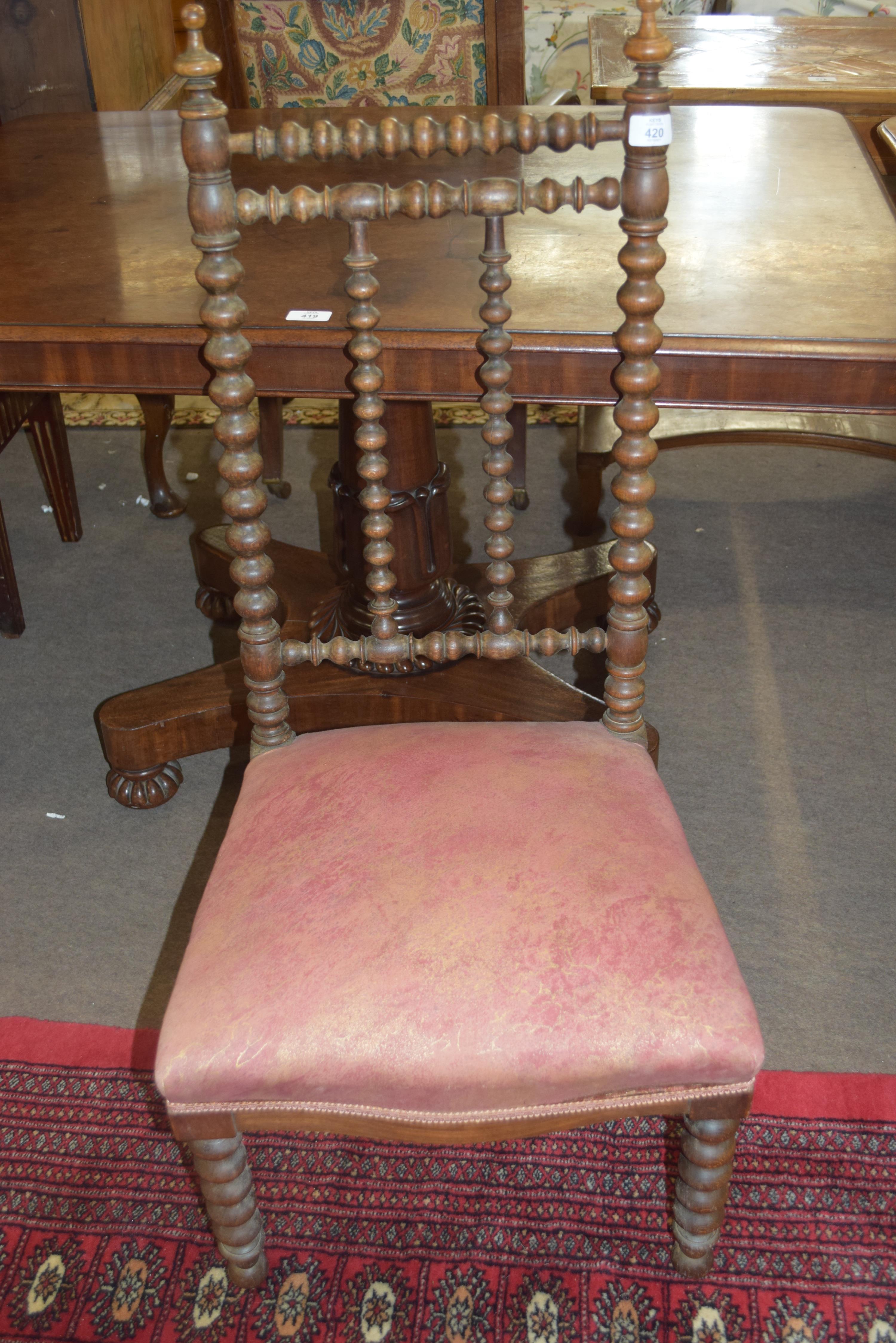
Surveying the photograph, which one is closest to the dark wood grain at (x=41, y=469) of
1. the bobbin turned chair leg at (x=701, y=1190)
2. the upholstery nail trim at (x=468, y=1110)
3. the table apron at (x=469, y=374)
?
the table apron at (x=469, y=374)

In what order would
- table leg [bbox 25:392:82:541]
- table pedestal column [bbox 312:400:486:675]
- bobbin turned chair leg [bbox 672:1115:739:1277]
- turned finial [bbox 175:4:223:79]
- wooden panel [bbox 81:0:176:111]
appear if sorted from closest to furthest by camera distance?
1. turned finial [bbox 175:4:223:79]
2. bobbin turned chair leg [bbox 672:1115:739:1277]
3. table pedestal column [bbox 312:400:486:675]
4. table leg [bbox 25:392:82:541]
5. wooden panel [bbox 81:0:176:111]

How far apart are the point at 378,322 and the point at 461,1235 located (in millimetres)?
949

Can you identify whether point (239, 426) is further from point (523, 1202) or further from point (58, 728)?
point (58, 728)

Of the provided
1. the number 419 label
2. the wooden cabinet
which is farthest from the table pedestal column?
the wooden cabinet

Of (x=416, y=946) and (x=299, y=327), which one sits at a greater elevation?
(x=299, y=327)

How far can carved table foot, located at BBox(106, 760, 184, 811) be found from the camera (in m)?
1.84

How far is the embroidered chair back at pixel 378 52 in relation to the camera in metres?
2.05

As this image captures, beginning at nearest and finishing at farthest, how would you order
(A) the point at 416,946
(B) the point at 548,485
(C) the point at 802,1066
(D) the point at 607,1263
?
(A) the point at 416,946 → (D) the point at 607,1263 → (C) the point at 802,1066 → (B) the point at 548,485

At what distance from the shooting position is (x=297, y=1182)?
4.36ft

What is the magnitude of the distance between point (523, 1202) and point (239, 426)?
A: 2.88 ft

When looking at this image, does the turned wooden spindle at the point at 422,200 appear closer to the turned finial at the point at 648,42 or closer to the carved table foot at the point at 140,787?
the turned finial at the point at 648,42

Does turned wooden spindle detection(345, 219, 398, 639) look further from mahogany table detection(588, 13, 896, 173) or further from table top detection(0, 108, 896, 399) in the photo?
mahogany table detection(588, 13, 896, 173)

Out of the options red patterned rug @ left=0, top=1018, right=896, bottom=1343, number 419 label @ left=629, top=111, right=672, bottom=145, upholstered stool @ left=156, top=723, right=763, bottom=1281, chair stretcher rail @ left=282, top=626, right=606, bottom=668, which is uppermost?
number 419 label @ left=629, top=111, right=672, bottom=145

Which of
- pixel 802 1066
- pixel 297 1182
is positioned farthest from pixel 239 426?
pixel 802 1066
